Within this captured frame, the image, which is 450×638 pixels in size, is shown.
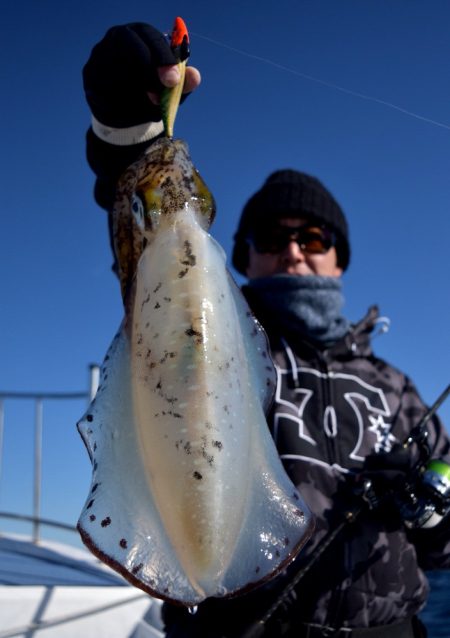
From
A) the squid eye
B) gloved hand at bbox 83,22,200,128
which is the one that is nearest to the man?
gloved hand at bbox 83,22,200,128

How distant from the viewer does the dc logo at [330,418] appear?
2.68 meters

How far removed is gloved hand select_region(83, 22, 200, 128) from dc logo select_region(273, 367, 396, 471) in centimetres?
138

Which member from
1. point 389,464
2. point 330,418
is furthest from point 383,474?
point 330,418

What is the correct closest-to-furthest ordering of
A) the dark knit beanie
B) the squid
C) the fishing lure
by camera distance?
1. the squid
2. the fishing lure
3. the dark knit beanie

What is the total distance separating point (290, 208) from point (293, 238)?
7.9 inches

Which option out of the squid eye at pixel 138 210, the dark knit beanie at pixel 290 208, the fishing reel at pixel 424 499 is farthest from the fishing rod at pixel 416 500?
the squid eye at pixel 138 210

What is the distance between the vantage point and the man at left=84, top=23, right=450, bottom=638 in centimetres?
209

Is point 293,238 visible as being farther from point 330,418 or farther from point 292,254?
point 330,418

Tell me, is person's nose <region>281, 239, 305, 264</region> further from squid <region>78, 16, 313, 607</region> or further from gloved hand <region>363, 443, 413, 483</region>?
squid <region>78, 16, 313, 607</region>

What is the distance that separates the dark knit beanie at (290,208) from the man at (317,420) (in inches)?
0.7

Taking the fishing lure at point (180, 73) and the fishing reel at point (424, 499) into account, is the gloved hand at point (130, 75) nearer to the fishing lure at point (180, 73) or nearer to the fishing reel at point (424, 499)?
the fishing lure at point (180, 73)

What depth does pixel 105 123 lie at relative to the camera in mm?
2113

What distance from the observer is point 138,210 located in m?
1.45

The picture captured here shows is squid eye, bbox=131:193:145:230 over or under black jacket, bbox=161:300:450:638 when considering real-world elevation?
over
